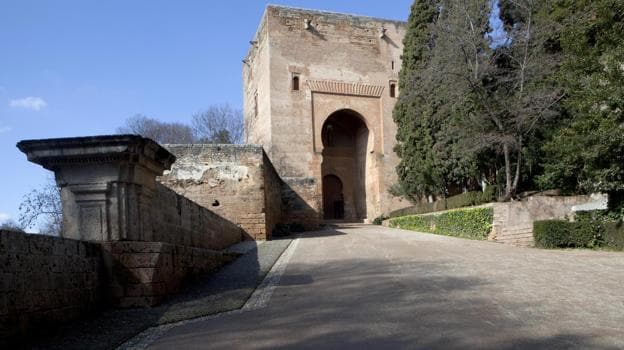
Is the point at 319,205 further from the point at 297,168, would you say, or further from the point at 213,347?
the point at 213,347

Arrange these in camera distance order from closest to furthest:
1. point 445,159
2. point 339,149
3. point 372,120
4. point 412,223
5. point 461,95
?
point 461,95 < point 445,159 < point 412,223 < point 372,120 < point 339,149

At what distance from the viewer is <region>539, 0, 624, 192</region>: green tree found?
11861 millimetres

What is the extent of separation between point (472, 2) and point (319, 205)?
12.4m

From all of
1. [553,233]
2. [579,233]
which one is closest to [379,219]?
[553,233]

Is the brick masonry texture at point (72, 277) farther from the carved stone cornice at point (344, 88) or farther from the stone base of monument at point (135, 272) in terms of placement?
the carved stone cornice at point (344, 88)

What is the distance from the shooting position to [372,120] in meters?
32.8

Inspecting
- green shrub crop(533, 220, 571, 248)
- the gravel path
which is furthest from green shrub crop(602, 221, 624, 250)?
the gravel path

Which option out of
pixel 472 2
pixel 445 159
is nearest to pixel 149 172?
pixel 472 2

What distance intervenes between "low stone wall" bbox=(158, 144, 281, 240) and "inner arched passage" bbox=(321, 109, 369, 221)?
17.8m

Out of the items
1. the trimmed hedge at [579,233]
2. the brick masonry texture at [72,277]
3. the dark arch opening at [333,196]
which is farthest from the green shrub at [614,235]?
the dark arch opening at [333,196]

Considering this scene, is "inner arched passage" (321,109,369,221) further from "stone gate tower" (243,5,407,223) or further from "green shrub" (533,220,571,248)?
"green shrub" (533,220,571,248)

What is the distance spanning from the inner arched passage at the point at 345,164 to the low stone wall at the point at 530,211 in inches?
802

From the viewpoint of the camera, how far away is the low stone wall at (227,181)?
1775 centimetres

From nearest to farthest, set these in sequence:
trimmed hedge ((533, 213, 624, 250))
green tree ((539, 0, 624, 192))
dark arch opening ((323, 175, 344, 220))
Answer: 1. green tree ((539, 0, 624, 192))
2. trimmed hedge ((533, 213, 624, 250))
3. dark arch opening ((323, 175, 344, 220))
